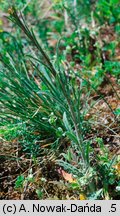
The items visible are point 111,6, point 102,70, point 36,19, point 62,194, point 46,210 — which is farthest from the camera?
point 36,19

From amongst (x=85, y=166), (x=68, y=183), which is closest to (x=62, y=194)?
(x=68, y=183)

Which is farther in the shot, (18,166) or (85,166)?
(18,166)

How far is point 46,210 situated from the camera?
1398 millimetres

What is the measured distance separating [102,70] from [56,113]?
19.3 inches

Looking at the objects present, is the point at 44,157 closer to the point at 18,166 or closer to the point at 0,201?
the point at 18,166

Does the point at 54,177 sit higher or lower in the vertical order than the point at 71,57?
lower

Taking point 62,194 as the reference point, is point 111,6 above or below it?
above

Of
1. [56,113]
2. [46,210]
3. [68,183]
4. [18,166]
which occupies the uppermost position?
[56,113]

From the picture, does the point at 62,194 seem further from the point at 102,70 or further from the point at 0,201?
the point at 102,70

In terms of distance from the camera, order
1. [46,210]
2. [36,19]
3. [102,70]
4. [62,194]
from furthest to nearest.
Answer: [36,19] < [102,70] < [62,194] < [46,210]

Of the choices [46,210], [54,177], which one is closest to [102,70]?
[54,177]

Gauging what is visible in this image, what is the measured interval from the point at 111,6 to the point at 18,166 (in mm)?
1318

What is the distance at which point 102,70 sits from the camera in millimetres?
2004

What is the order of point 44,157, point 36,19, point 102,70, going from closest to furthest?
point 44,157
point 102,70
point 36,19
